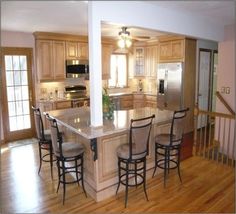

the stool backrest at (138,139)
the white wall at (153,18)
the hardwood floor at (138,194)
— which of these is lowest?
the hardwood floor at (138,194)

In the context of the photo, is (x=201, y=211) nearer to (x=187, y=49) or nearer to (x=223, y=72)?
(x=223, y=72)

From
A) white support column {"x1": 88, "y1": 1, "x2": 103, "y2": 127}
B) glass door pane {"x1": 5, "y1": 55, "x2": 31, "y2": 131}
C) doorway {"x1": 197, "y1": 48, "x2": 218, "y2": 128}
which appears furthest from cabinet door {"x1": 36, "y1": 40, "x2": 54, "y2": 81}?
doorway {"x1": 197, "y1": 48, "x2": 218, "y2": 128}

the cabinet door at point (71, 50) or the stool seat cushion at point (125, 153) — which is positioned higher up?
the cabinet door at point (71, 50)

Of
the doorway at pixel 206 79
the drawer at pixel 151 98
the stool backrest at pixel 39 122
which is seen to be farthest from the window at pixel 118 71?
the stool backrest at pixel 39 122

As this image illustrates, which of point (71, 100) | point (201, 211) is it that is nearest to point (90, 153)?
point (201, 211)

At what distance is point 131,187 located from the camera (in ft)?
10.9

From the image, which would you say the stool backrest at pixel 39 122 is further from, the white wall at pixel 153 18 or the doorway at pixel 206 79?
the doorway at pixel 206 79

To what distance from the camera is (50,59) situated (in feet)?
18.2

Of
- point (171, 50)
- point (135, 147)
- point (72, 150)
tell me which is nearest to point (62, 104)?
point (72, 150)

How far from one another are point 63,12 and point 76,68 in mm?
2440

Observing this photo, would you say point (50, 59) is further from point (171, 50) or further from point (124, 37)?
point (171, 50)

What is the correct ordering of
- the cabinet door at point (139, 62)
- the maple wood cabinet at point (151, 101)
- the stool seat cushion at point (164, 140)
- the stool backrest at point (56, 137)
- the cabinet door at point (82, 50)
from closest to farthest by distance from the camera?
the stool backrest at point (56, 137)
the stool seat cushion at point (164, 140)
the cabinet door at point (82, 50)
the maple wood cabinet at point (151, 101)
the cabinet door at point (139, 62)

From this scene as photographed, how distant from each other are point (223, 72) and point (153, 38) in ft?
7.81

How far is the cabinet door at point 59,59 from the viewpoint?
18.4 ft
